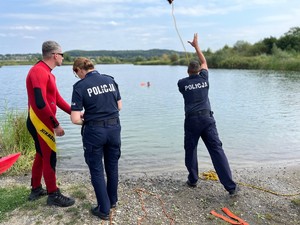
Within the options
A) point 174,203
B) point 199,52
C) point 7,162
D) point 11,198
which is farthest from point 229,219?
point 7,162

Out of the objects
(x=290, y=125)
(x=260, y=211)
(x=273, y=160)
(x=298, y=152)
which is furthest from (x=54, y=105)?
(x=290, y=125)

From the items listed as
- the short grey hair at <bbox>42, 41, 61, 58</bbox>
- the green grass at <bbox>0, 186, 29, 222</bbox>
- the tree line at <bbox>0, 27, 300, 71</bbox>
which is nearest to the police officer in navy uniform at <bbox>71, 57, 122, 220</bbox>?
the short grey hair at <bbox>42, 41, 61, 58</bbox>

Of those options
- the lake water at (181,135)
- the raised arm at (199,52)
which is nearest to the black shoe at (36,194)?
the lake water at (181,135)

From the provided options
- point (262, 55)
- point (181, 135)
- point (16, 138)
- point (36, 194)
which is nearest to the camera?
point (36, 194)

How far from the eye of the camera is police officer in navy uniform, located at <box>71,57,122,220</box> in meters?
4.44

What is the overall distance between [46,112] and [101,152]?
0.90 metres

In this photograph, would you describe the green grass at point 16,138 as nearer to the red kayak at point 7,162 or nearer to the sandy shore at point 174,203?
the red kayak at point 7,162

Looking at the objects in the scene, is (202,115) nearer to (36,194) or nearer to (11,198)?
(36,194)

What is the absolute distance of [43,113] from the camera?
15.2 feet

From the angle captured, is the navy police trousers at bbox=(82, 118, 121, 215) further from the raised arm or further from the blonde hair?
the raised arm

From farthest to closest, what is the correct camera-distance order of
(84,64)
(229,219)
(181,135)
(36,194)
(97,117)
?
(181,135), (36,194), (229,219), (84,64), (97,117)

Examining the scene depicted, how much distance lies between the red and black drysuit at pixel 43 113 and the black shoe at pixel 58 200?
0.24ft

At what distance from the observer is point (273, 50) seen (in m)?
57.0

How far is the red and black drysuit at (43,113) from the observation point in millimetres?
4551
